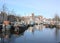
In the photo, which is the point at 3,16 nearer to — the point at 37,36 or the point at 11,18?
the point at 11,18

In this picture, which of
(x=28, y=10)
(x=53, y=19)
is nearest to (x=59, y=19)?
(x=53, y=19)

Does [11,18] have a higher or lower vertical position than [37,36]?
higher

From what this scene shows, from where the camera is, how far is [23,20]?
9.29ft

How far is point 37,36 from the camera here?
278 centimetres

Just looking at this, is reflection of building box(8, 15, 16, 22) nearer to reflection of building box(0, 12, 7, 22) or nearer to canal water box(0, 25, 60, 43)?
reflection of building box(0, 12, 7, 22)

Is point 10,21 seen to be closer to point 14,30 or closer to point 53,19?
point 14,30

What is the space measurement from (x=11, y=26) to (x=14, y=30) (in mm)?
90

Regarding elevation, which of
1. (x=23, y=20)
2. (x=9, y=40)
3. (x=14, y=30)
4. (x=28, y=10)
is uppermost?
(x=28, y=10)

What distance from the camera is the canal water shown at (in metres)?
2.77

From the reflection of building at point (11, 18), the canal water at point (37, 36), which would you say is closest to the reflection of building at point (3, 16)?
the reflection of building at point (11, 18)

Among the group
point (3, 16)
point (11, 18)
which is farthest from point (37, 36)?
point (3, 16)

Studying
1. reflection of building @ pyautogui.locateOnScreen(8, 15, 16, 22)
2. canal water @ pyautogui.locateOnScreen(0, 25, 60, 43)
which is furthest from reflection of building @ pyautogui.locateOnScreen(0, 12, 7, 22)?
canal water @ pyautogui.locateOnScreen(0, 25, 60, 43)

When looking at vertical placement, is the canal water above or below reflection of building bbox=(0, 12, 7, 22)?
below

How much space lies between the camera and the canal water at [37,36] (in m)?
2.77
